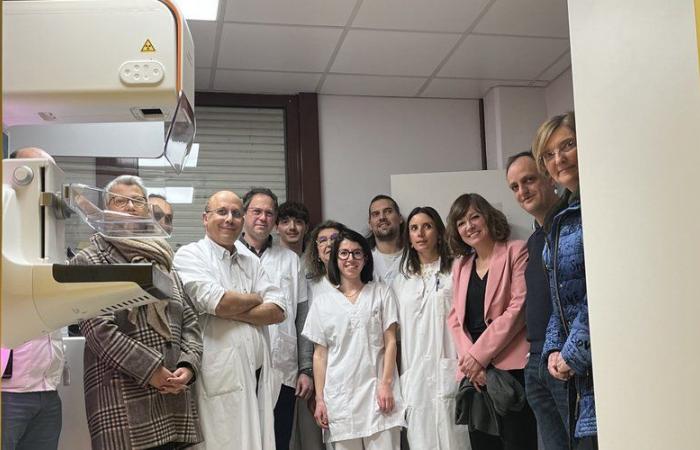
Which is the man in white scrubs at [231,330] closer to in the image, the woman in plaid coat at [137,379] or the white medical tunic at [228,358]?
the white medical tunic at [228,358]

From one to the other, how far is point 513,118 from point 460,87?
419 mm

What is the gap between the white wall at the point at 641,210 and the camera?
4.34 feet

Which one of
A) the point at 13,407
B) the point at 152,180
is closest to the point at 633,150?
the point at 152,180

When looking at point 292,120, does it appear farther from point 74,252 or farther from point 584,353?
point 74,252

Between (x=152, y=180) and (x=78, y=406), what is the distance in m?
1.58

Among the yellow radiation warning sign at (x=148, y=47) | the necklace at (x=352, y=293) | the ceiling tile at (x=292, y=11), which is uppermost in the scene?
the ceiling tile at (x=292, y=11)

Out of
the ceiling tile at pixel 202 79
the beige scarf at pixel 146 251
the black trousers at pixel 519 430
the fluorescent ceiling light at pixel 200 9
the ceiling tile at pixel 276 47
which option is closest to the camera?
the beige scarf at pixel 146 251

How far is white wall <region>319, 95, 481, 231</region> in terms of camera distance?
15.5 feet

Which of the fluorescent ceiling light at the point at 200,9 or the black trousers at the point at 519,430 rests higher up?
the fluorescent ceiling light at the point at 200,9

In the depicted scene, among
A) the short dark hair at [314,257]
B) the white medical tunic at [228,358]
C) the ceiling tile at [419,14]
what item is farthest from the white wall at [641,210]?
the short dark hair at [314,257]

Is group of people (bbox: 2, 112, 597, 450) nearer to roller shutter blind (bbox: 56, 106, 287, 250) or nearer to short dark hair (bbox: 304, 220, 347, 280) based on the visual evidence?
short dark hair (bbox: 304, 220, 347, 280)

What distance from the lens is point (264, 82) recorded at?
179 inches

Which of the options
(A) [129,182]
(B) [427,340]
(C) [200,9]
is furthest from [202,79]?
(A) [129,182]

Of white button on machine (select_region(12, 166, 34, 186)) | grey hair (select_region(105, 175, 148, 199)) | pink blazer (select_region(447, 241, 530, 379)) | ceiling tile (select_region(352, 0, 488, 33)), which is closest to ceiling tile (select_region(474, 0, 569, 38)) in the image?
ceiling tile (select_region(352, 0, 488, 33))
